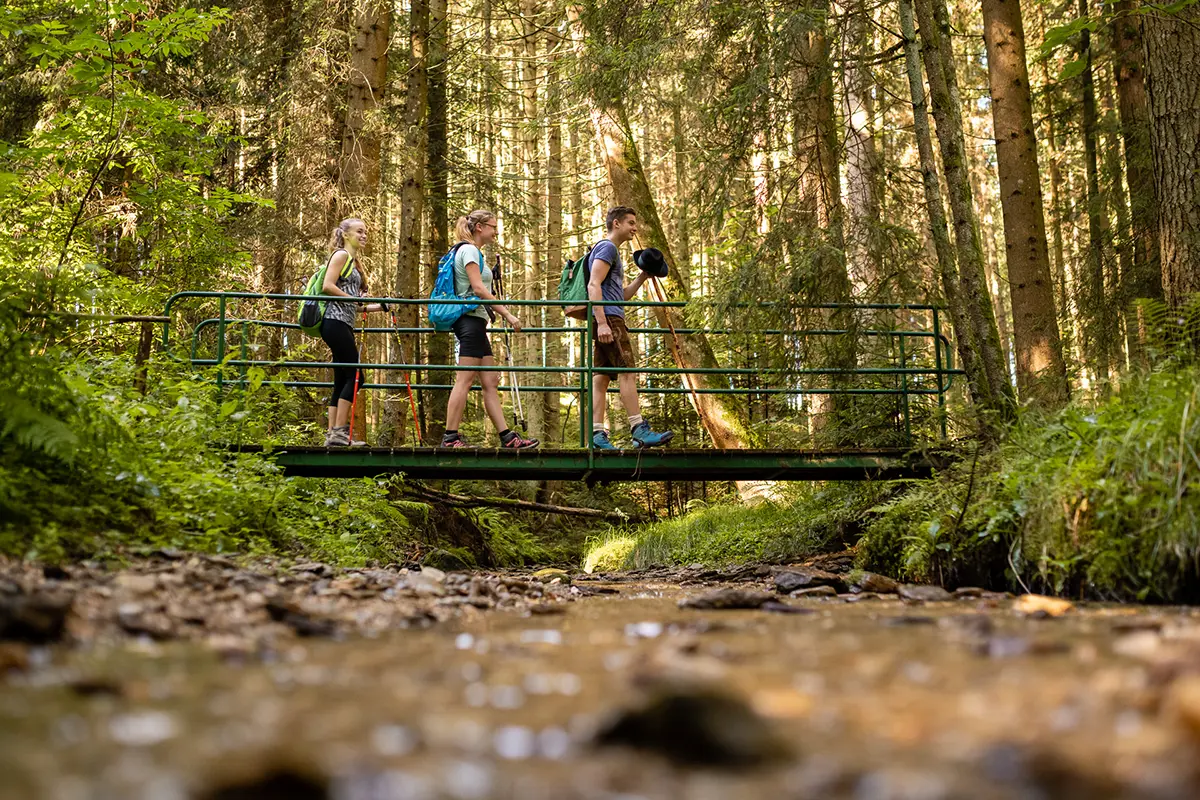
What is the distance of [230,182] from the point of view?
16.8 meters

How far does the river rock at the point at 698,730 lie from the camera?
1.86 m

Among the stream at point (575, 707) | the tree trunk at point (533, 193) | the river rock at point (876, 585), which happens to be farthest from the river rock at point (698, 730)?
the tree trunk at point (533, 193)

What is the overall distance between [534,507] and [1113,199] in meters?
8.21

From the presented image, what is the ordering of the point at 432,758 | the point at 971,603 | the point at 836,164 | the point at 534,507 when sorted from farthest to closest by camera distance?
the point at 534,507 → the point at 836,164 → the point at 971,603 → the point at 432,758

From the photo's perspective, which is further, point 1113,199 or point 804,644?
point 1113,199

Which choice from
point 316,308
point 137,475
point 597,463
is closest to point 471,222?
point 316,308

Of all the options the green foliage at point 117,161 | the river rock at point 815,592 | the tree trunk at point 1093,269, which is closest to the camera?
the river rock at point 815,592

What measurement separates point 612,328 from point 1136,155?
6.86m

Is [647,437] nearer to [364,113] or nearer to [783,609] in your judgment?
[783,609]

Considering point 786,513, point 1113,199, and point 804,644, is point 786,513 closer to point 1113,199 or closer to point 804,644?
point 1113,199

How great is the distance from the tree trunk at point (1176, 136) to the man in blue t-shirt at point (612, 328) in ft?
13.4

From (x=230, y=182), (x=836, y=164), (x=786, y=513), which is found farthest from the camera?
(x=230, y=182)

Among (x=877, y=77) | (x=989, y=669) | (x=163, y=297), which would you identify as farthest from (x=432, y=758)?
(x=163, y=297)

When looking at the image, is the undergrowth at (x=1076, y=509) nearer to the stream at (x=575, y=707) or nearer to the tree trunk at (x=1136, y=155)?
the stream at (x=575, y=707)
